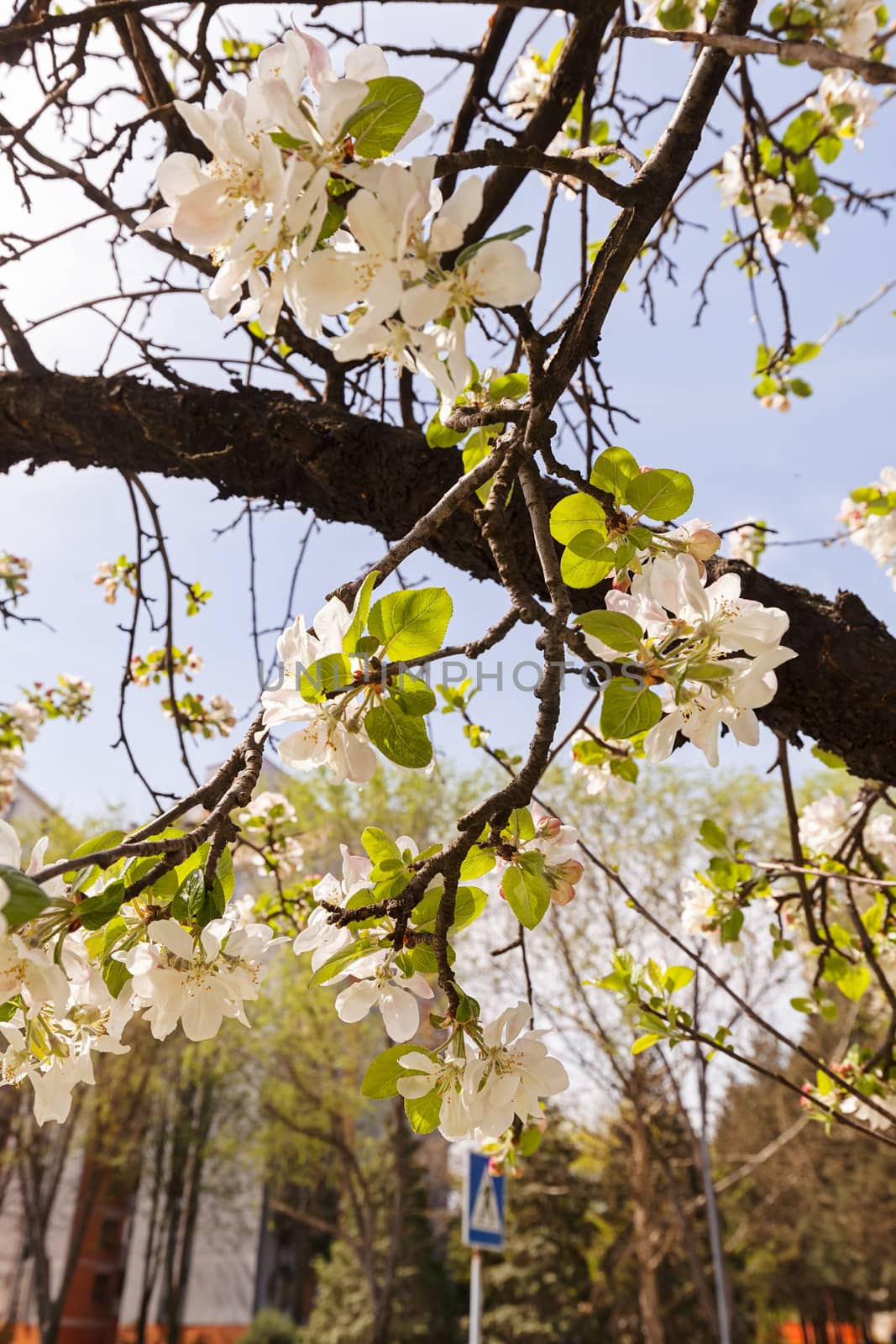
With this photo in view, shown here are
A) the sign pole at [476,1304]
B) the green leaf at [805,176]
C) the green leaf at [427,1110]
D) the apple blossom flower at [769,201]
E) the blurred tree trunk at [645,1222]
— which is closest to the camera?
the green leaf at [427,1110]

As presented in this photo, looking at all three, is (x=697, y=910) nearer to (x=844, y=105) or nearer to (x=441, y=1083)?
(x=441, y=1083)

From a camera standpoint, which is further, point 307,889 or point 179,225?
point 307,889

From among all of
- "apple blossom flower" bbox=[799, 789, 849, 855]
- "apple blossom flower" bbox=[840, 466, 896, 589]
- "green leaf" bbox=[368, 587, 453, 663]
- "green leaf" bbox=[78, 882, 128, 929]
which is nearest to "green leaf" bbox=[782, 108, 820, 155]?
"apple blossom flower" bbox=[840, 466, 896, 589]

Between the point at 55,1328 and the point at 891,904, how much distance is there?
14.5 meters

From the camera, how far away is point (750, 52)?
79 centimetres

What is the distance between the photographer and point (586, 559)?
0.95m

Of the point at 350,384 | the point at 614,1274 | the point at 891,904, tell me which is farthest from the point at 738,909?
Result: the point at 614,1274

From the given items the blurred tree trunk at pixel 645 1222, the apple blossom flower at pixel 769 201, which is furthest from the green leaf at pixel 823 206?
the blurred tree trunk at pixel 645 1222

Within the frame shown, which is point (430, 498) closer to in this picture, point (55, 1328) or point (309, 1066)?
point (309, 1066)

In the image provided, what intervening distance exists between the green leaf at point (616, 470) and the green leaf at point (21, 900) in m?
0.63

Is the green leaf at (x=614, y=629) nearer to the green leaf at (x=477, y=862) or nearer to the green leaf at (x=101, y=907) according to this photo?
the green leaf at (x=477, y=862)

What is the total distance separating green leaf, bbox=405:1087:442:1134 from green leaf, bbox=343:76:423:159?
798 millimetres

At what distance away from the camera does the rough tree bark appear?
1606 mm

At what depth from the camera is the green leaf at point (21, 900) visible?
62 cm
